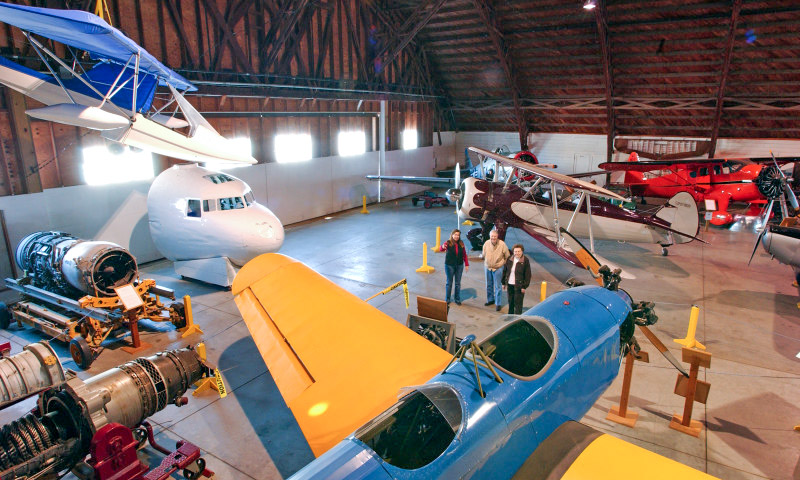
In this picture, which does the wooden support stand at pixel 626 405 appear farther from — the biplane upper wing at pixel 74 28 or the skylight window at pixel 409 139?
the skylight window at pixel 409 139

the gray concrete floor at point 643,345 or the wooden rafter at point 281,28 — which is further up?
the wooden rafter at point 281,28

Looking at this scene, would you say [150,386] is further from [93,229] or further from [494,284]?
[93,229]

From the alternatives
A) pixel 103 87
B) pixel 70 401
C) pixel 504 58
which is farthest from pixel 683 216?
pixel 103 87

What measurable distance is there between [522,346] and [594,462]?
1.39 meters

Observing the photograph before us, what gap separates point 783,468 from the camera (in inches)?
208

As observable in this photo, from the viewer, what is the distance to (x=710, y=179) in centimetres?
1797

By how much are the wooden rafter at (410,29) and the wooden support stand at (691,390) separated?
1683 cm

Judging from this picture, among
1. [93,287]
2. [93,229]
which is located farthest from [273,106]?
[93,287]

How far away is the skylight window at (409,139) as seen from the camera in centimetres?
2572

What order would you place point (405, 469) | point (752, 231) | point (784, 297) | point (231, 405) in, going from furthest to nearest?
point (752, 231), point (784, 297), point (231, 405), point (405, 469)

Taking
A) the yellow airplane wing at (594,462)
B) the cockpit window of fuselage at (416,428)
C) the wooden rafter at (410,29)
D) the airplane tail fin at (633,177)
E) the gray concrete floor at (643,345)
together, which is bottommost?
the gray concrete floor at (643,345)

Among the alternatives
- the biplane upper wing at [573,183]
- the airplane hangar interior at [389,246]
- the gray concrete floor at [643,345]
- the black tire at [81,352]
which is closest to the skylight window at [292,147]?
the airplane hangar interior at [389,246]

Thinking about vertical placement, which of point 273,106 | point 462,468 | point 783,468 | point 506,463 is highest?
point 273,106

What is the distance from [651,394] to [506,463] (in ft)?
13.7
